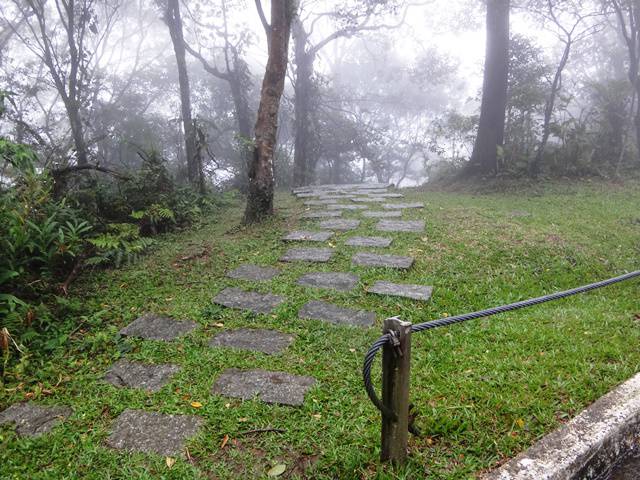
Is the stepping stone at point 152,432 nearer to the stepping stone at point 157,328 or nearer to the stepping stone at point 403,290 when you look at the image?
the stepping stone at point 157,328

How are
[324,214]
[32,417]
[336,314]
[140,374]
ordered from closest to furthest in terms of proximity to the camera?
1. [32,417]
2. [140,374]
3. [336,314]
4. [324,214]

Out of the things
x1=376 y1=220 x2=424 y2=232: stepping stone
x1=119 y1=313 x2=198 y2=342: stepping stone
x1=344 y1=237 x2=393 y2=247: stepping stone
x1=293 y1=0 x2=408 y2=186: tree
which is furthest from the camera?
x1=293 y1=0 x2=408 y2=186: tree

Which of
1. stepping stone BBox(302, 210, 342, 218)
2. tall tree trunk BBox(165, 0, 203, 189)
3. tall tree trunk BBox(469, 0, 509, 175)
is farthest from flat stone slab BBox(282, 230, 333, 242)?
tall tree trunk BBox(469, 0, 509, 175)

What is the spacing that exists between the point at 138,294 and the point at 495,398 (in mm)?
2899

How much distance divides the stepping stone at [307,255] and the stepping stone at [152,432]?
232cm

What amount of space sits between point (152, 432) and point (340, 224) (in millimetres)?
3808

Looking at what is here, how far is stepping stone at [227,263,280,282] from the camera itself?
3879 millimetres

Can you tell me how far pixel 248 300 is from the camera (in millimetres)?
3438

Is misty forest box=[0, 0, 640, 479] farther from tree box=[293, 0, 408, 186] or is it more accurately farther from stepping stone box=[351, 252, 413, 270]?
tree box=[293, 0, 408, 186]

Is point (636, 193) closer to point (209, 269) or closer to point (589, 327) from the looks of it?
point (589, 327)

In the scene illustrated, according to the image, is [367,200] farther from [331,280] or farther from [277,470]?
[277,470]

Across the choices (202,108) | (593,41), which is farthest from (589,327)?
(593,41)

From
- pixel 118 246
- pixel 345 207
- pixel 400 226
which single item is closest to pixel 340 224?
pixel 400 226

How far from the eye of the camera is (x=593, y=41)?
63.7 feet
